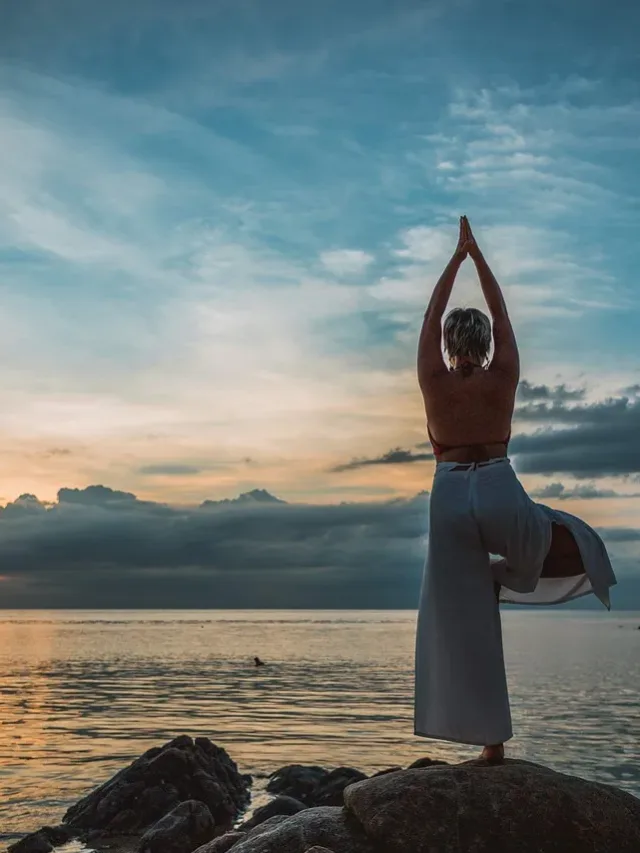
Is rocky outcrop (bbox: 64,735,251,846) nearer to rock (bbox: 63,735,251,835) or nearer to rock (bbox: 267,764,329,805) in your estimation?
rock (bbox: 63,735,251,835)

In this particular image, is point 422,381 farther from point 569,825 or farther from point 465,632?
point 569,825

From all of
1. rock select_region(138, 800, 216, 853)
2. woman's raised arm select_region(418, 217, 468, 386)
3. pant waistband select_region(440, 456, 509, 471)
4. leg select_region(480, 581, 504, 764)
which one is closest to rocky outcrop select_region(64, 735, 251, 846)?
rock select_region(138, 800, 216, 853)

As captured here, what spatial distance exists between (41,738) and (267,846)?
25311 millimetres

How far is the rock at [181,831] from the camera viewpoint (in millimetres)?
15453

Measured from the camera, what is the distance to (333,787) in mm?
19312

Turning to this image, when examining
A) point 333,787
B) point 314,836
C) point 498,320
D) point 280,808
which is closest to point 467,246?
point 498,320

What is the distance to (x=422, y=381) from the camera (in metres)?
7.51

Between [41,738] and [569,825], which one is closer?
[569,825]

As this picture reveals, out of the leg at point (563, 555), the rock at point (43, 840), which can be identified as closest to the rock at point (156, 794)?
the rock at point (43, 840)

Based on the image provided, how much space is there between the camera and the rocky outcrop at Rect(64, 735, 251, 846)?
1781cm

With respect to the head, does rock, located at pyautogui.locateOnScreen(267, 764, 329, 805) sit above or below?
below

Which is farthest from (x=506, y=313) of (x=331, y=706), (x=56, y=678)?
(x=56, y=678)

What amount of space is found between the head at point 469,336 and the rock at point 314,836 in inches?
158

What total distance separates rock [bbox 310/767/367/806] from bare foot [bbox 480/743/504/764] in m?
11.0
